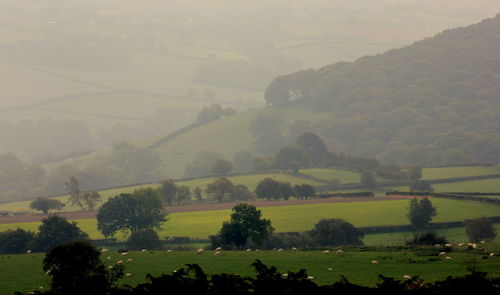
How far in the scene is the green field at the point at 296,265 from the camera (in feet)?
187

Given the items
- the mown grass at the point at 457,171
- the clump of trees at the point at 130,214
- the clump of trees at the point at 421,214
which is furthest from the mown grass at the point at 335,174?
the clump of trees at the point at 421,214

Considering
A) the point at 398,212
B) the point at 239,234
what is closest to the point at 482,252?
the point at 239,234

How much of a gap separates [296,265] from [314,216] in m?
51.4

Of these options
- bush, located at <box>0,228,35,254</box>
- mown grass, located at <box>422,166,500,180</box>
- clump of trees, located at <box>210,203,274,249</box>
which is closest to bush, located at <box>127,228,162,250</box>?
bush, located at <box>0,228,35,254</box>

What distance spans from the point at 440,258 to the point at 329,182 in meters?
98.8

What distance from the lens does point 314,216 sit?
11612 cm

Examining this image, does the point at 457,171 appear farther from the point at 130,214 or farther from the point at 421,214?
the point at 130,214

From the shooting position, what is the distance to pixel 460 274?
53844 mm

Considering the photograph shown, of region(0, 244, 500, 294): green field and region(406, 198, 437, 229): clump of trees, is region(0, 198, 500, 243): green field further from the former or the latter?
region(0, 244, 500, 294): green field

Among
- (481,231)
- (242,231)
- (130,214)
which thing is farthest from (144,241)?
(481,231)

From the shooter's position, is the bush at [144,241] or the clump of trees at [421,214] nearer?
the bush at [144,241]

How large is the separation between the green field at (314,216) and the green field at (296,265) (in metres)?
34.7

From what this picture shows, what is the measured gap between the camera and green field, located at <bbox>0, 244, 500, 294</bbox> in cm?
5709

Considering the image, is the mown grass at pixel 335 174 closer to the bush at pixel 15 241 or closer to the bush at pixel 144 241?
the bush at pixel 144 241
